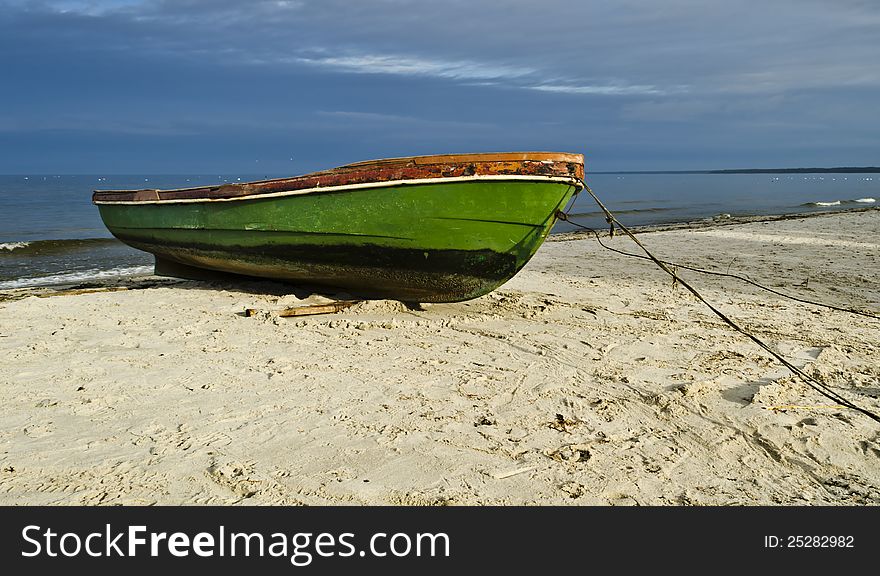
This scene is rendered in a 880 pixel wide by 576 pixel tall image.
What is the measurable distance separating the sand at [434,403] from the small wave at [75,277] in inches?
136

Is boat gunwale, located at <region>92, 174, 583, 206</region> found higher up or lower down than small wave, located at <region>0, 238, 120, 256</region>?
higher up

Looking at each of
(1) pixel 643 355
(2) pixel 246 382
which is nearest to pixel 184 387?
(2) pixel 246 382

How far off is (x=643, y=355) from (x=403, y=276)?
206 centimetres

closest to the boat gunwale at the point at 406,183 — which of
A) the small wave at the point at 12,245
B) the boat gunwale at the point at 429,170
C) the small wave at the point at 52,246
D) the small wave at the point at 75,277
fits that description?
the boat gunwale at the point at 429,170

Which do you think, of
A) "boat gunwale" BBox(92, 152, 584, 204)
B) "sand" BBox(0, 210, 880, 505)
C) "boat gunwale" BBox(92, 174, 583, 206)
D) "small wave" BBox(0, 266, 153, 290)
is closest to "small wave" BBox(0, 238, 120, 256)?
"small wave" BBox(0, 266, 153, 290)

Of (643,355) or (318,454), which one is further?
(643,355)

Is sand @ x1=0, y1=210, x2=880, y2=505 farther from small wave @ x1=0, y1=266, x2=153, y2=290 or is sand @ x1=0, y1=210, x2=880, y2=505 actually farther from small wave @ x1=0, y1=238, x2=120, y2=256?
small wave @ x1=0, y1=238, x2=120, y2=256

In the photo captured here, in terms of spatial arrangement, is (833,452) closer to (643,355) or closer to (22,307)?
(643,355)

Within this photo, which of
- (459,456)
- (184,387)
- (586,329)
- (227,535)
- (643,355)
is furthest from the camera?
(586,329)

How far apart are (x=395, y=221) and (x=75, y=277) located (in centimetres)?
667

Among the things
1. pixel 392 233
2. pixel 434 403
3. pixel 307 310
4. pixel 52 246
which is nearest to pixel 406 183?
pixel 392 233

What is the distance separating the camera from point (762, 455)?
296 centimetres

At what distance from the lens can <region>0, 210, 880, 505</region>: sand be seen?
2.67 metres

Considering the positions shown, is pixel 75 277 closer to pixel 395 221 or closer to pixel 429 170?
pixel 395 221
